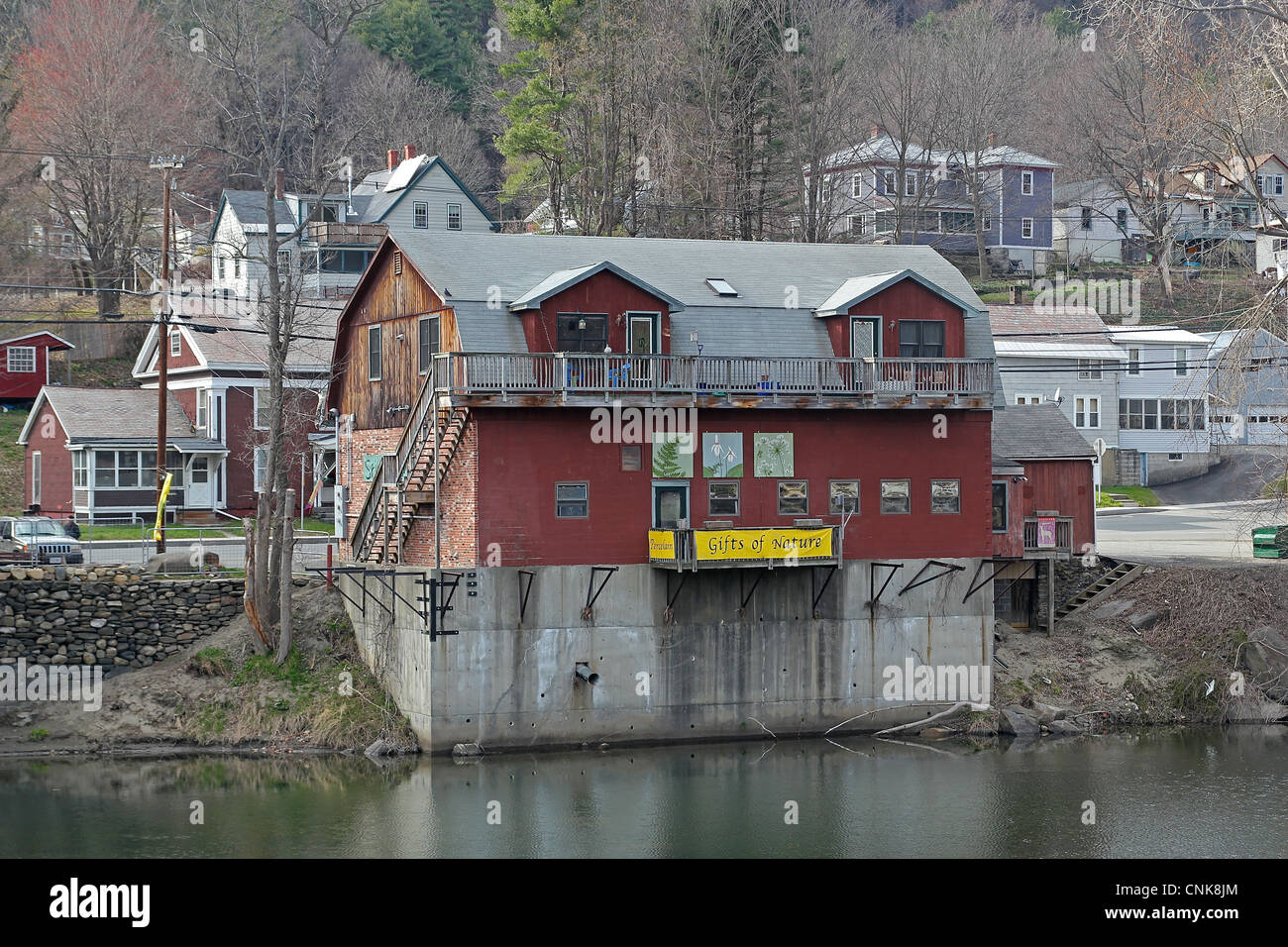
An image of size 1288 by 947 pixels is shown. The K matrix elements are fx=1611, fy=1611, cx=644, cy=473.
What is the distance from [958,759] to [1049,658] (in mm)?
7275

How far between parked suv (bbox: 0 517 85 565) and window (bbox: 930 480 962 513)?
23306mm

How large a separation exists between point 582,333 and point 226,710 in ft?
42.5

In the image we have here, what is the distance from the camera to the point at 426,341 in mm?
41469

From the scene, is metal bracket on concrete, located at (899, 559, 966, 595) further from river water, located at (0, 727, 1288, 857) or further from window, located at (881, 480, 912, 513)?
river water, located at (0, 727, 1288, 857)

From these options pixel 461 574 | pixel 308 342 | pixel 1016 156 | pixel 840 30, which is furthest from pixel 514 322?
pixel 1016 156

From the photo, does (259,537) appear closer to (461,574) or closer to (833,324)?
(461,574)

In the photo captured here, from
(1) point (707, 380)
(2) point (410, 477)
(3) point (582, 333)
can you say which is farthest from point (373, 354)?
(1) point (707, 380)

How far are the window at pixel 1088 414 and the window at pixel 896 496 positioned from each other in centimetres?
3724

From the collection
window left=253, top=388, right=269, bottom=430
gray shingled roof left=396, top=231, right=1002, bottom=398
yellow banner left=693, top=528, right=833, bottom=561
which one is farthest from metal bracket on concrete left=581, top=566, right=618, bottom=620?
window left=253, top=388, right=269, bottom=430

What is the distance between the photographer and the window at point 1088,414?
7712 centimetres

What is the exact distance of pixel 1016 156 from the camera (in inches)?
3885

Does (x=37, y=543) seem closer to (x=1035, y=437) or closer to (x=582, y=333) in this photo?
(x=582, y=333)

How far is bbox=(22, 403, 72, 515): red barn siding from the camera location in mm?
60688
